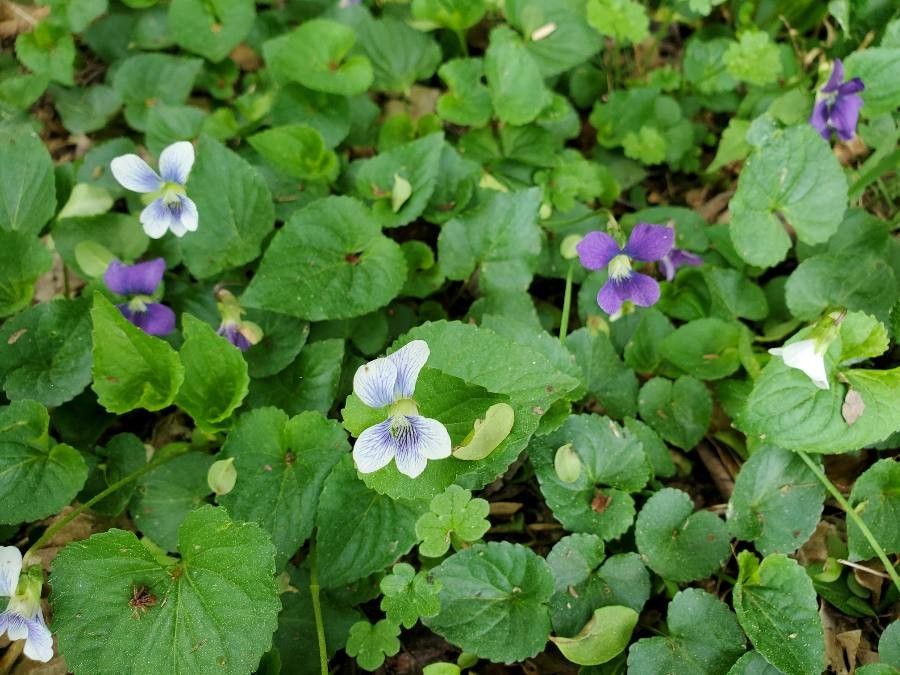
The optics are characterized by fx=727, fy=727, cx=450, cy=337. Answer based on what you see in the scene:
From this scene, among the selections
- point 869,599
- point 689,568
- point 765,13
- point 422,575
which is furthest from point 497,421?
point 765,13

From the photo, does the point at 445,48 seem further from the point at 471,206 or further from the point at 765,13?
the point at 765,13

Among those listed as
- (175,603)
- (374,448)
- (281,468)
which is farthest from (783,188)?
(175,603)

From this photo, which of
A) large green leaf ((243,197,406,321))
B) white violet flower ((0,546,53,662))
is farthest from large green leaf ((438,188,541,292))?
white violet flower ((0,546,53,662))

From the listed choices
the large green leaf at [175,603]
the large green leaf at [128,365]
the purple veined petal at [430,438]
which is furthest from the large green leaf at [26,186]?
the purple veined petal at [430,438]

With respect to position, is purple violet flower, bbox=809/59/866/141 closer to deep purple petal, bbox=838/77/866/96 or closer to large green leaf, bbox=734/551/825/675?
deep purple petal, bbox=838/77/866/96

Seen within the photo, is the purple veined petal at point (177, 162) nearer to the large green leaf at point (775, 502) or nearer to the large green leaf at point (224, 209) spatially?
the large green leaf at point (224, 209)

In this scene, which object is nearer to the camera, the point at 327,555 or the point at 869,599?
the point at 327,555

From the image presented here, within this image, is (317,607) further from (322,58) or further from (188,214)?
(322,58)
